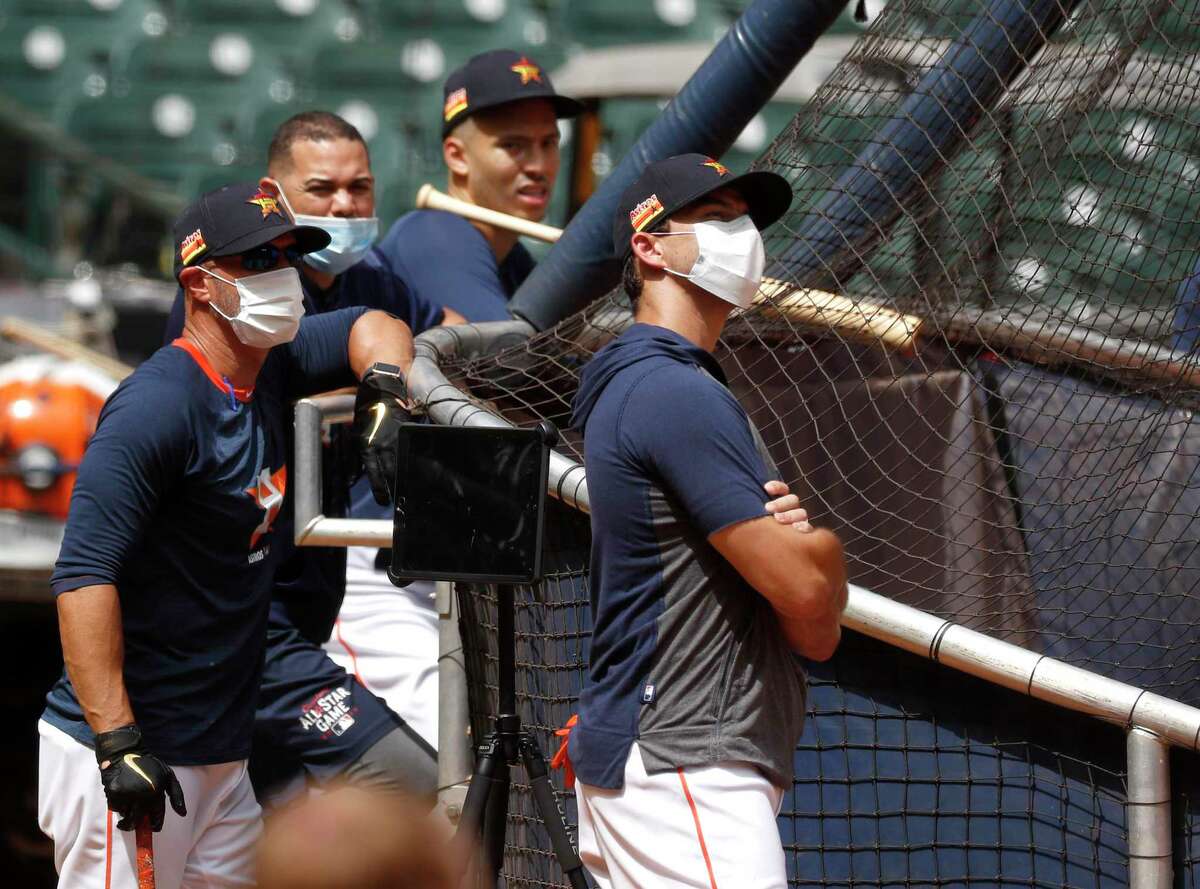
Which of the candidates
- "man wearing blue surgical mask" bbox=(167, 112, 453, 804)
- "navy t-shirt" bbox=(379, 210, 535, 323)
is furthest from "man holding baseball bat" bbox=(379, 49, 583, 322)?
"man wearing blue surgical mask" bbox=(167, 112, 453, 804)

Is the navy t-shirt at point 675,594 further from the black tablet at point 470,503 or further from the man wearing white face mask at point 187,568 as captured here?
the man wearing white face mask at point 187,568

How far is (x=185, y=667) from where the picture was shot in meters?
2.76

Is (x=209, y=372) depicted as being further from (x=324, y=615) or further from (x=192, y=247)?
(x=324, y=615)

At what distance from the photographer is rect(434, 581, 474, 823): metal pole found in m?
2.90

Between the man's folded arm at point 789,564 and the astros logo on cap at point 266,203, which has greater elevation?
the astros logo on cap at point 266,203

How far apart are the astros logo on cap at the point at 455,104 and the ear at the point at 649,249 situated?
1.89 meters

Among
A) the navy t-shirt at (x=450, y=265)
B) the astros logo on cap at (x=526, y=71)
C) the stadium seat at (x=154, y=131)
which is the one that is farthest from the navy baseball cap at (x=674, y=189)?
the stadium seat at (x=154, y=131)

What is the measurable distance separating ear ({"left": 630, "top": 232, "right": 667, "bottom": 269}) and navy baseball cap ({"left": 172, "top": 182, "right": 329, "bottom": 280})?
2.68 feet

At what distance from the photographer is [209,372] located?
2807mm

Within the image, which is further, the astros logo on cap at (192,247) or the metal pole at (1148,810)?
the astros logo on cap at (192,247)

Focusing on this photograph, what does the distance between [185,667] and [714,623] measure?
43.9 inches

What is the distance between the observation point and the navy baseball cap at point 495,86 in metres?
3.98

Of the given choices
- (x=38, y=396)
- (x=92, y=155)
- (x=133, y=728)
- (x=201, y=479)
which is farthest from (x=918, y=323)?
(x=92, y=155)

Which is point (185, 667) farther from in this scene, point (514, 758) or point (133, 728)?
point (514, 758)
